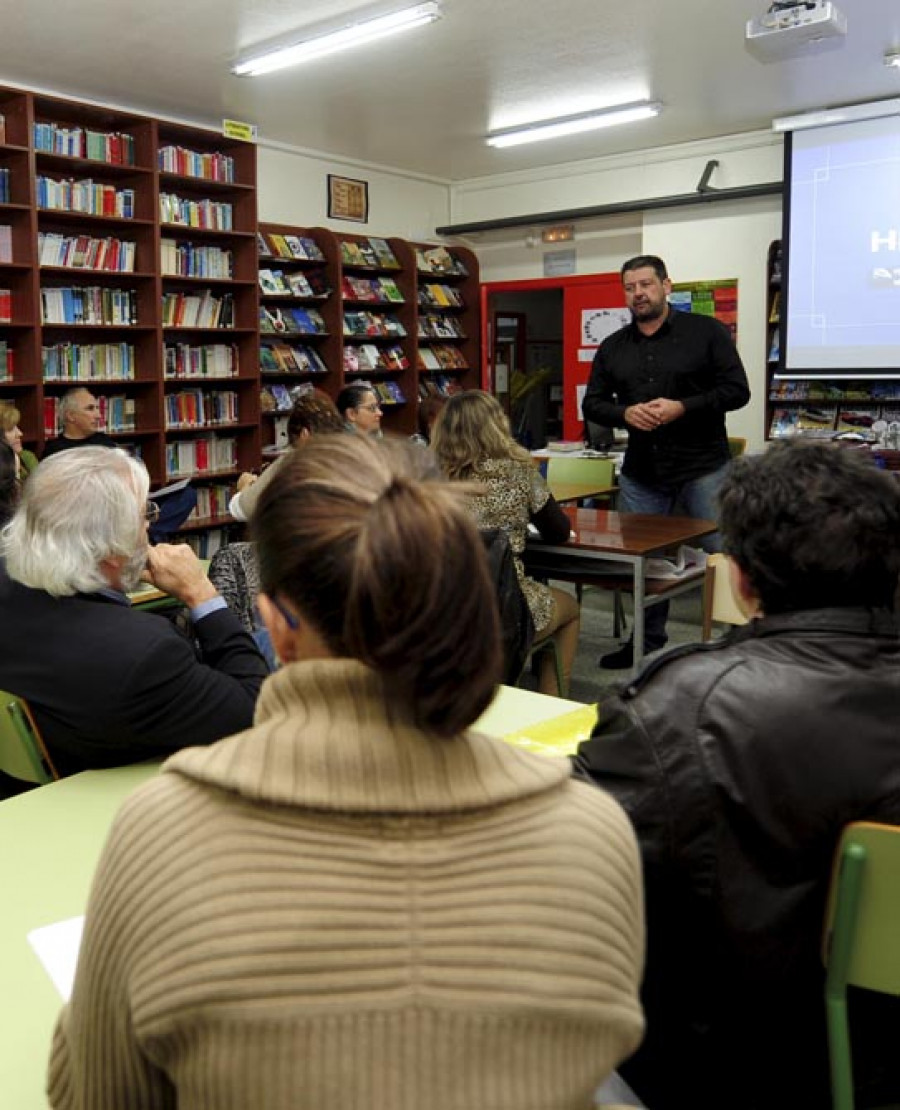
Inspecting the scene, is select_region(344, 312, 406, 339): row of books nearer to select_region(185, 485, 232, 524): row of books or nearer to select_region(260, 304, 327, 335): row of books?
select_region(260, 304, 327, 335): row of books

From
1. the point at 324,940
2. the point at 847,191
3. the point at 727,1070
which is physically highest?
the point at 847,191

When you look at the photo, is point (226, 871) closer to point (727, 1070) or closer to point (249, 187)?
point (727, 1070)

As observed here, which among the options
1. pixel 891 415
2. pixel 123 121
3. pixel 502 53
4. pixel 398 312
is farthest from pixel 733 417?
pixel 123 121

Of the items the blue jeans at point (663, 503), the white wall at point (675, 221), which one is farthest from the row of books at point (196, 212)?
the blue jeans at point (663, 503)

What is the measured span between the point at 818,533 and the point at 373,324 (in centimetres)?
715

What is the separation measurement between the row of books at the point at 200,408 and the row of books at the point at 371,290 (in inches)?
51.0

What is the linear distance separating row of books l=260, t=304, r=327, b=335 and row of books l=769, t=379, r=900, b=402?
3.40m

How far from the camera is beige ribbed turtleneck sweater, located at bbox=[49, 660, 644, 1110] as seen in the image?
2.27 ft

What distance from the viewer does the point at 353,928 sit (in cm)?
69

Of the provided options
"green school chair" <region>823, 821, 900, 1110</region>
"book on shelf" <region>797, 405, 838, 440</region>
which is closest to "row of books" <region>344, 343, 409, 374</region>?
"book on shelf" <region>797, 405, 838, 440</region>

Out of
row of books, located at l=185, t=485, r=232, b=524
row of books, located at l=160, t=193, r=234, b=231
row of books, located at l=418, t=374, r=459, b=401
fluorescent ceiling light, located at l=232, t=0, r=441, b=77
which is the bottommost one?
row of books, located at l=185, t=485, r=232, b=524

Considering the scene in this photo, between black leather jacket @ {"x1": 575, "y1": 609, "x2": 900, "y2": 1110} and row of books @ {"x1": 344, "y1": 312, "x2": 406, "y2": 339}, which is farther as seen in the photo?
row of books @ {"x1": 344, "y1": 312, "x2": 406, "y2": 339}

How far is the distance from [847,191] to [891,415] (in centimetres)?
152

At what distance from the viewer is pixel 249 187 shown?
7.00 meters
